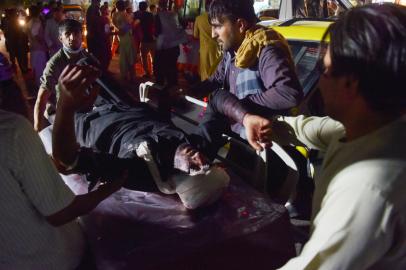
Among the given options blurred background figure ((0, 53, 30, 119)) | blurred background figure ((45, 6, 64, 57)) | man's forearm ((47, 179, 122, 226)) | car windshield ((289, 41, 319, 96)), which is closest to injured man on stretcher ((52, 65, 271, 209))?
man's forearm ((47, 179, 122, 226))

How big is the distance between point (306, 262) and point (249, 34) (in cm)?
178

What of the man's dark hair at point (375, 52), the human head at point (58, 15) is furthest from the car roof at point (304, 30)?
the human head at point (58, 15)

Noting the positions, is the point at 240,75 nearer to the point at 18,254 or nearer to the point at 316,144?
the point at 316,144

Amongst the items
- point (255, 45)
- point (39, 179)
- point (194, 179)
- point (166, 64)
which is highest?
point (255, 45)

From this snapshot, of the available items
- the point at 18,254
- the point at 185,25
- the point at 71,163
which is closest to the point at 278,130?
the point at 71,163

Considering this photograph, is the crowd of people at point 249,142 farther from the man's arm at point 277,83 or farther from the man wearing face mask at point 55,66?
the man wearing face mask at point 55,66

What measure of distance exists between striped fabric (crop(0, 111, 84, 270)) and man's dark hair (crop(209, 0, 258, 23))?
1.55 m

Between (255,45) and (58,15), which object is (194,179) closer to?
(255,45)

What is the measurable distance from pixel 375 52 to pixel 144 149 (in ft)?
4.51

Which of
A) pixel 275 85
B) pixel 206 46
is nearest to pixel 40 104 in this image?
pixel 275 85

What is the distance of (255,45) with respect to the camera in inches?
93.5

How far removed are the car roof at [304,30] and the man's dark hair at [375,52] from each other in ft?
8.98

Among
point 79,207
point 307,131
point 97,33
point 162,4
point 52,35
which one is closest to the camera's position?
point 79,207

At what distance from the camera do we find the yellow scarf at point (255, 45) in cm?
237
